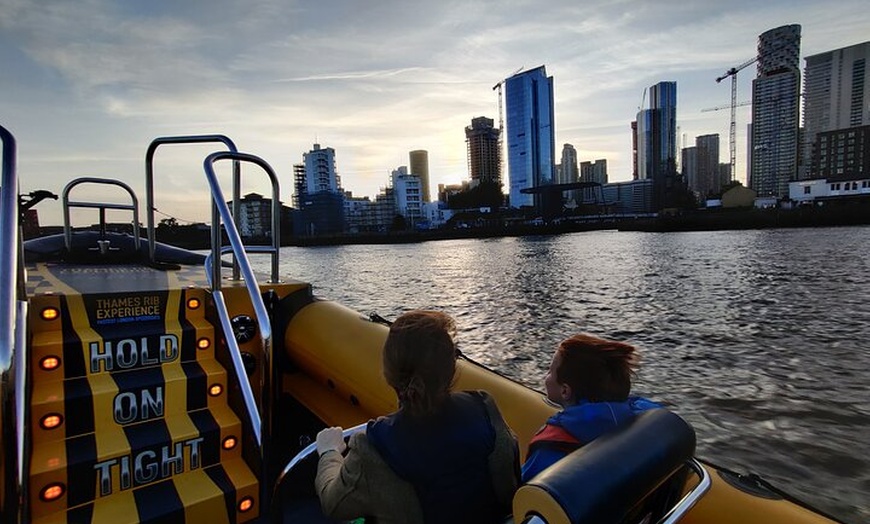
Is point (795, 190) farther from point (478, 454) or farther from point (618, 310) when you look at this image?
point (478, 454)

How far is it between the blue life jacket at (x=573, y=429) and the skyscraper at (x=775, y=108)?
16401 cm

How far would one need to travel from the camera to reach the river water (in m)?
4.92

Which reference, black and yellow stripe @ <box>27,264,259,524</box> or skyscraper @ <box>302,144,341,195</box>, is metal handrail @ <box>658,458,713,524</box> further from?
skyscraper @ <box>302,144,341,195</box>

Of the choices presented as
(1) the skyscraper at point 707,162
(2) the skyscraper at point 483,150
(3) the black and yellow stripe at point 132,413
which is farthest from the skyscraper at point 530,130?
(3) the black and yellow stripe at point 132,413

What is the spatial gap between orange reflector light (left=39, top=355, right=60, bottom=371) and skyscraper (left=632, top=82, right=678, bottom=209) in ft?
498

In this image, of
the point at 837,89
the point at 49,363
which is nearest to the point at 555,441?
the point at 49,363

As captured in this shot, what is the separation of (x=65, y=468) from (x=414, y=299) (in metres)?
14.5

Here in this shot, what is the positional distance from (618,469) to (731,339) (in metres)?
9.87

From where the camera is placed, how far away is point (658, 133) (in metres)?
167

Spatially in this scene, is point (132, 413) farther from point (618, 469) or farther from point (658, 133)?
point (658, 133)

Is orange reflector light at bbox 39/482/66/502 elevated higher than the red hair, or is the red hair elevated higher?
the red hair

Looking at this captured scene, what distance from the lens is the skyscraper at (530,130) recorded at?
14988 centimetres

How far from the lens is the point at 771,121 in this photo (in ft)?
469

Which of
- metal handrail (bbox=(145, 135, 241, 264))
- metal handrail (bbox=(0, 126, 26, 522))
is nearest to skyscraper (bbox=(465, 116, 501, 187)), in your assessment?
metal handrail (bbox=(145, 135, 241, 264))
